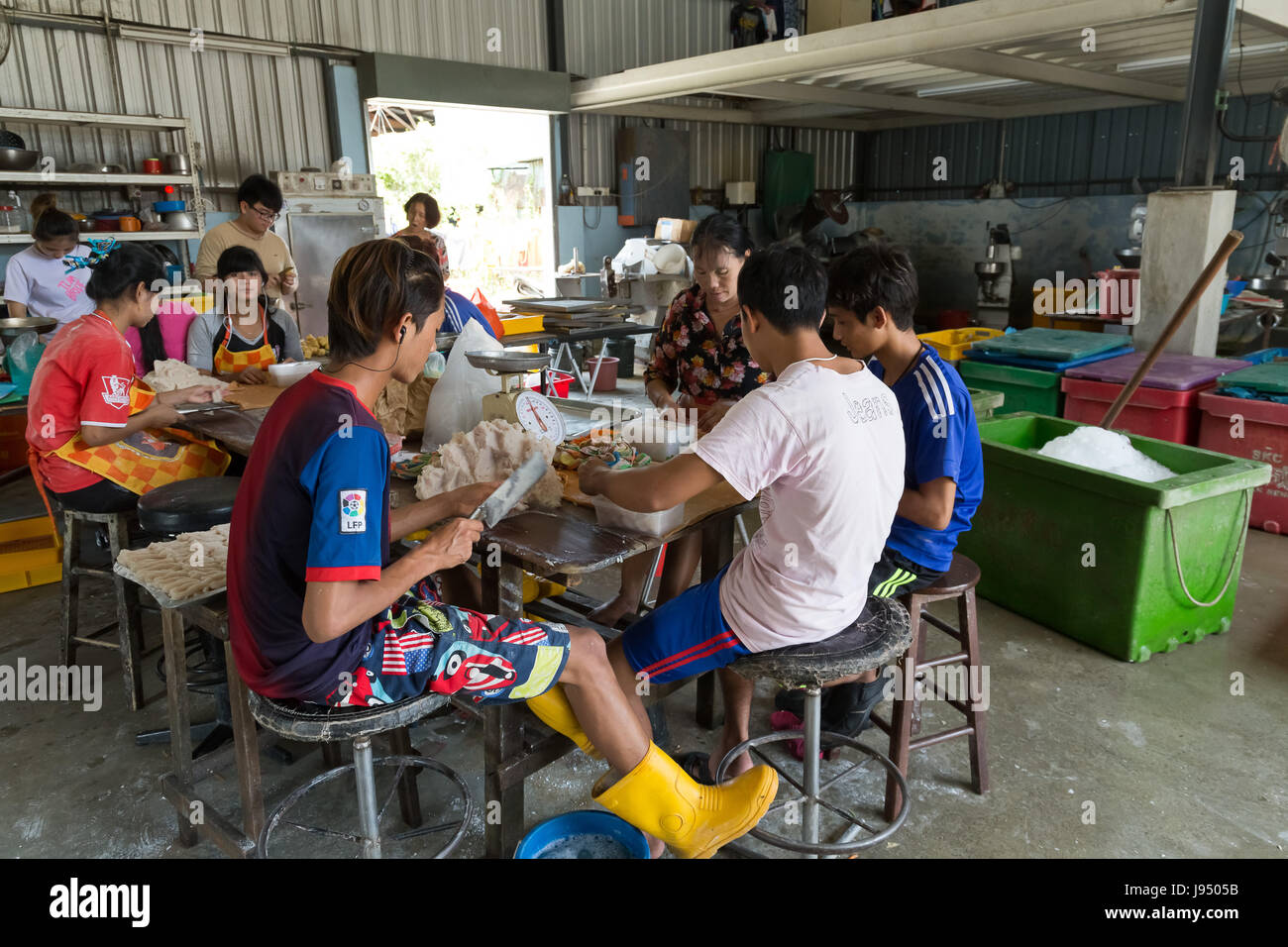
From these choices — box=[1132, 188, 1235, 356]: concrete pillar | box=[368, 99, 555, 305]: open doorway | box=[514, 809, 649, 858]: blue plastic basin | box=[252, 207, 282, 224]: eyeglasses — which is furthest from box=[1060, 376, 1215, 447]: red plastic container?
box=[252, 207, 282, 224]: eyeglasses

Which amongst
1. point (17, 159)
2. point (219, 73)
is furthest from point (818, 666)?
point (219, 73)

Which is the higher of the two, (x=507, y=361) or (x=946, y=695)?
(x=507, y=361)

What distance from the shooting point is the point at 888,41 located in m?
5.74

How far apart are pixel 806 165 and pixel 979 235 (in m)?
2.37

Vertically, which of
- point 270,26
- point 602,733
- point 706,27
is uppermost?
point 706,27

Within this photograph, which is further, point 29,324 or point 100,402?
point 29,324

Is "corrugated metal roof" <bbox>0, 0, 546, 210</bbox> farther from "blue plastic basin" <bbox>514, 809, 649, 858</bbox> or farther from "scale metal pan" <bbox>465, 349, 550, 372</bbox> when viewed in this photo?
"blue plastic basin" <bbox>514, 809, 649, 858</bbox>

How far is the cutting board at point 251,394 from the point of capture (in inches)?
134

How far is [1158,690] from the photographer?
3064mm

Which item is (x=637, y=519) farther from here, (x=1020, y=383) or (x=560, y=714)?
(x=1020, y=383)

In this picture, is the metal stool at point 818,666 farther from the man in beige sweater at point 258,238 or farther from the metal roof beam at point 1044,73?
the metal roof beam at point 1044,73

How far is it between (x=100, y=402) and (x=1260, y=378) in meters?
5.09

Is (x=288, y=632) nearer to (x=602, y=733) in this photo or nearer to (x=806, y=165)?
(x=602, y=733)
